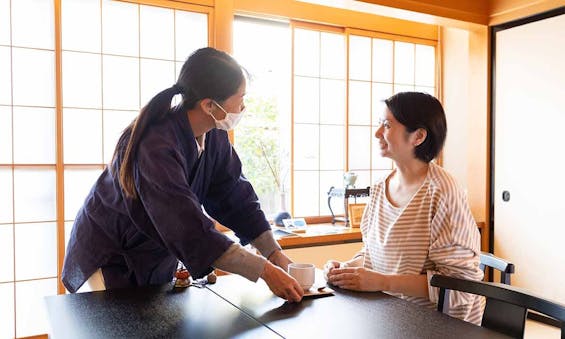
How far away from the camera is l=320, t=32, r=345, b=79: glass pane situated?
150 inches

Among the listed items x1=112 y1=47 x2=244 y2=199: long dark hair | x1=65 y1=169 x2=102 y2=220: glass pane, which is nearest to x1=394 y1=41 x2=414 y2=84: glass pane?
x1=65 y1=169 x2=102 y2=220: glass pane

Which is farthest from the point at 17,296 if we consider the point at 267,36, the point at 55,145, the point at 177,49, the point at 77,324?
the point at 267,36

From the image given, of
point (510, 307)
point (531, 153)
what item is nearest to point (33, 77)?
point (510, 307)

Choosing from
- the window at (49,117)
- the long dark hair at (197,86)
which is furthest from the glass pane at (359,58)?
the long dark hair at (197,86)

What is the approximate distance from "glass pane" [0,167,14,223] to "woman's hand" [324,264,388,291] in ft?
7.05

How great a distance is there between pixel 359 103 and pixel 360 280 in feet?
9.03

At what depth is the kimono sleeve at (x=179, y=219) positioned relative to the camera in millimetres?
1269

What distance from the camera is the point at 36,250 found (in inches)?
113

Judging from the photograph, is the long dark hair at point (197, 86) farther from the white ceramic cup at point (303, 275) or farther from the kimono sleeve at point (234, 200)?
the white ceramic cup at point (303, 275)

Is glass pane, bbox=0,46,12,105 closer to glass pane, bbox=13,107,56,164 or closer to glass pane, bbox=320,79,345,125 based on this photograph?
glass pane, bbox=13,107,56,164

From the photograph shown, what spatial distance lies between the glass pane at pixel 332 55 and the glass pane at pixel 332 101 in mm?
61

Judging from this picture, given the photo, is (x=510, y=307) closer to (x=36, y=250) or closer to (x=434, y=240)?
(x=434, y=240)

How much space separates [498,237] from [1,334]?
3313 mm

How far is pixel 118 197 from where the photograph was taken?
4.70 feet
